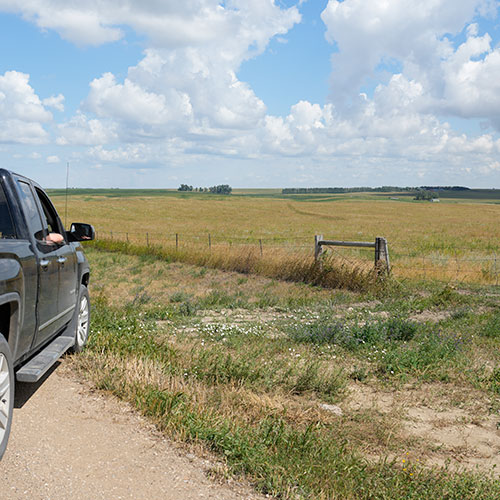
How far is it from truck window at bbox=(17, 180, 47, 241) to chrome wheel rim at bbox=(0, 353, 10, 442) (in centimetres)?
133

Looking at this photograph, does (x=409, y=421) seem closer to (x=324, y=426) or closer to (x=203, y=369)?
(x=324, y=426)

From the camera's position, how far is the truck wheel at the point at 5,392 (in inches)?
137

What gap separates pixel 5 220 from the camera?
4371 millimetres

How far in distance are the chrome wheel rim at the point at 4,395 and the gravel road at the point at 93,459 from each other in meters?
0.24

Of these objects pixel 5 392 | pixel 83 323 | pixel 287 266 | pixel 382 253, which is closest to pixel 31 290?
pixel 5 392

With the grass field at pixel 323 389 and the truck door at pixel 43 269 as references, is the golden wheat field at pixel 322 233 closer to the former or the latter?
the grass field at pixel 323 389

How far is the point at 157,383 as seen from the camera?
5.00m

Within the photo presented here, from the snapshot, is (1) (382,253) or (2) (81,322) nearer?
(2) (81,322)

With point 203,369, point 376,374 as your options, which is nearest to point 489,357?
point 376,374

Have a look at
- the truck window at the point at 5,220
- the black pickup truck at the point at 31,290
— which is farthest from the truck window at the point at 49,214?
the truck window at the point at 5,220

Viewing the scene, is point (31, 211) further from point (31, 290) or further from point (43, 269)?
point (31, 290)

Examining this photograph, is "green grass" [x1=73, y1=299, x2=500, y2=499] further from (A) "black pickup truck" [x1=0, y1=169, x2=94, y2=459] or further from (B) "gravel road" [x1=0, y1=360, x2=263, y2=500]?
(A) "black pickup truck" [x1=0, y1=169, x2=94, y2=459]

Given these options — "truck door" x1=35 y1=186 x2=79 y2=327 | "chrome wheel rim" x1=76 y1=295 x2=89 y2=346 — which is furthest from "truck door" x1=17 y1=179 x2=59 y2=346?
"chrome wheel rim" x1=76 y1=295 x2=89 y2=346

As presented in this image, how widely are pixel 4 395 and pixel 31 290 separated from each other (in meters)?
0.86
